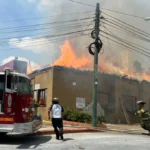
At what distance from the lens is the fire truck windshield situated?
937 centimetres

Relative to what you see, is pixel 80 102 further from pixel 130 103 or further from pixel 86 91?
pixel 130 103

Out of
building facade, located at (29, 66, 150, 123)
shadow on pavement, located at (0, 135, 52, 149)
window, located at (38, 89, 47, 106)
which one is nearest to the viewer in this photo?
shadow on pavement, located at (0, 135, 52, 149)

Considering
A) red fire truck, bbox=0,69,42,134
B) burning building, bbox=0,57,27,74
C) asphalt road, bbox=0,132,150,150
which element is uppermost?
burning building, bbox=0,57,27,74

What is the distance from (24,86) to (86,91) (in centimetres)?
1069

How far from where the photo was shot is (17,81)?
9344 mm

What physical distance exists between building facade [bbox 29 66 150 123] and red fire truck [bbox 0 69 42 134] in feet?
31.0

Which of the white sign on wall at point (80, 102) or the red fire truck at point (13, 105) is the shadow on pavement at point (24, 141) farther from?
the white sign on wall at point (80, 102)

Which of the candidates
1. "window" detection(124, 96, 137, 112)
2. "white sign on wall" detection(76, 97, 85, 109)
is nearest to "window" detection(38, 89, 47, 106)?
"white sign on wall" detection(76, 97, 85, 109)

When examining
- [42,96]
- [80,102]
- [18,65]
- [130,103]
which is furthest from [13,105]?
[130,103]

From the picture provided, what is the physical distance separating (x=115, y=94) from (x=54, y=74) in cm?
520

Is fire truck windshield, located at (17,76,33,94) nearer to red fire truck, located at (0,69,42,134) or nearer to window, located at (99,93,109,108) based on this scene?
red fire truck, located at (0,69,42,134)

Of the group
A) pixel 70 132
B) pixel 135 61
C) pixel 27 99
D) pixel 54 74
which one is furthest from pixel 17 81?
pixel 135 61

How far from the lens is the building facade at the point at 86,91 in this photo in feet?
62.7

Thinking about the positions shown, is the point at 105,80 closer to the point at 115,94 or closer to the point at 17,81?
Answer: the point at 115,94
